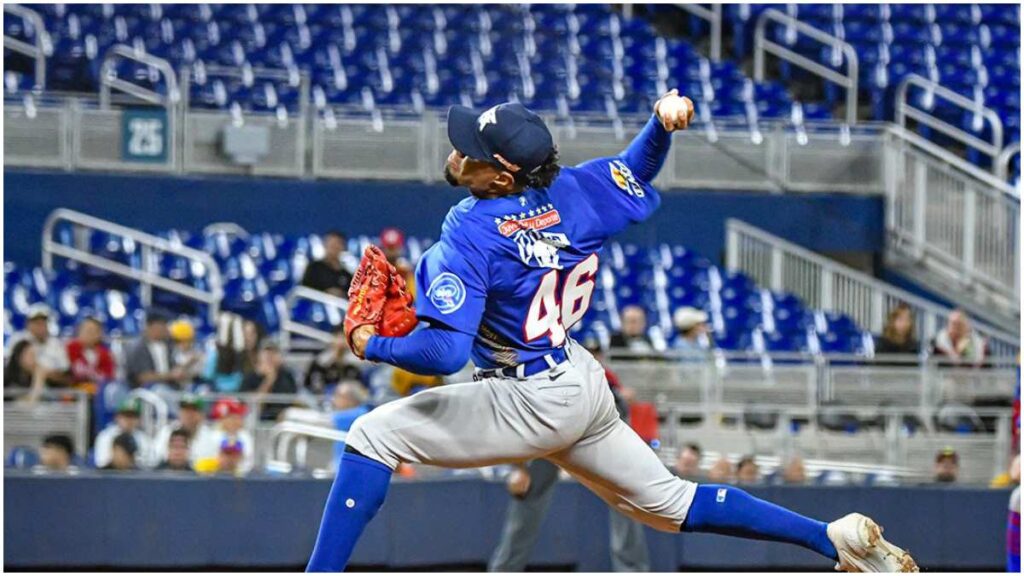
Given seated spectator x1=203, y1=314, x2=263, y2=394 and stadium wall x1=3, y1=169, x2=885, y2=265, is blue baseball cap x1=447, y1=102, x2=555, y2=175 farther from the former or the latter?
stadium wall x1=3, y1=169, x2=885, y2=265

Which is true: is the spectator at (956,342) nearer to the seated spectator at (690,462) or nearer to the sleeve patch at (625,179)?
the seated spectator at (690,462)

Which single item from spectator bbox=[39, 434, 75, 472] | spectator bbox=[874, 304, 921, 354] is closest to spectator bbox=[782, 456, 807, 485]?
spectator bbox=[874, 304, 921, 354]

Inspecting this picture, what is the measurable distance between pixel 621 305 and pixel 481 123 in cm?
1007

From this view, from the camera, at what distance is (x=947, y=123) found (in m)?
17.4

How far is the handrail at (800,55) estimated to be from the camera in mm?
17875

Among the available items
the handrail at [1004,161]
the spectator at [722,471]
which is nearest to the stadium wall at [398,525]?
the spectator at [722,471]

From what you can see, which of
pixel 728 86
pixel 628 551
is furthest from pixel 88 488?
pixel 728 86

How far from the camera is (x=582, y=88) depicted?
1741cm

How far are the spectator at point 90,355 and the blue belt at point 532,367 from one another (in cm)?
729

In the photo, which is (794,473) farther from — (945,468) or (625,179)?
(625,179)

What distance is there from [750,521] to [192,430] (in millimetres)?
6325

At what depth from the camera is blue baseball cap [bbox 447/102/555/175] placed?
4.91m

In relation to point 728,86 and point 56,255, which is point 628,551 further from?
point 728,86

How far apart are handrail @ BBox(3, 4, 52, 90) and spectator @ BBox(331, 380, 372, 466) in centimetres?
615
